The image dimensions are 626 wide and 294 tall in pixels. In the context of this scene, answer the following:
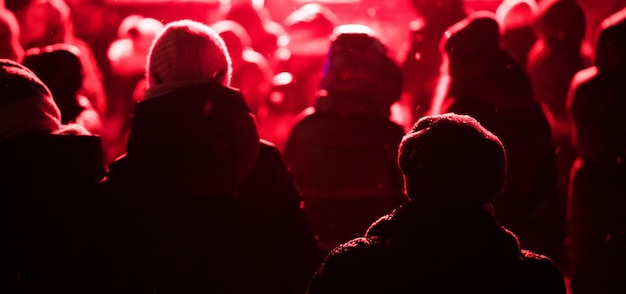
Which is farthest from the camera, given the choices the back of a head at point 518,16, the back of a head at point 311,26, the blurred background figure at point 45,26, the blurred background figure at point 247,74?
the back of a head at point 311,26

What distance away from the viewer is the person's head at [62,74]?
4.71 meters

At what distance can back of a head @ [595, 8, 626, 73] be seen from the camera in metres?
4.75

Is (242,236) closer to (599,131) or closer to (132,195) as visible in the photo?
(132,195)

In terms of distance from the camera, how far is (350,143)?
455cm

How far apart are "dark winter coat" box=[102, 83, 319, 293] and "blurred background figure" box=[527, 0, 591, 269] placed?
11.9ft

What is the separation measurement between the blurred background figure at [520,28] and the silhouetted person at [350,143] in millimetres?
2547

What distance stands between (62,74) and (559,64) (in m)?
3.64

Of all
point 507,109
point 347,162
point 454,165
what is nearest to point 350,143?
point 347,162

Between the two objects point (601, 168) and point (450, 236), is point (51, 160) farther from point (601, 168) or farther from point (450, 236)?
point (601, 168)

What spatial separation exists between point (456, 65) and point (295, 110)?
88.7 inches

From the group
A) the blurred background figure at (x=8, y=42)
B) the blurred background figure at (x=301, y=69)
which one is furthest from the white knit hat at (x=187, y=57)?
the blurred background figure at (x=301, y=69)

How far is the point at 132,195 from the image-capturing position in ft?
10.0

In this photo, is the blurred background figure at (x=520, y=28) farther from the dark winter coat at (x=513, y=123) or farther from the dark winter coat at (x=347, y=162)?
the dark winter coat at (x=347, y=162)

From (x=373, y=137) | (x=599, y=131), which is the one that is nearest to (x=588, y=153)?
(x=599, y=131)
